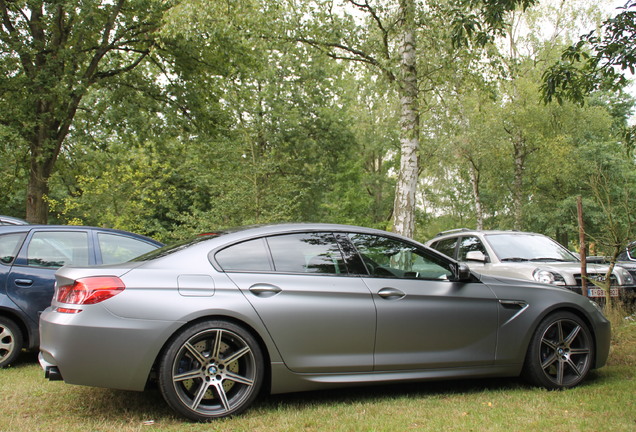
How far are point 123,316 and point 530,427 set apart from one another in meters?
2.95

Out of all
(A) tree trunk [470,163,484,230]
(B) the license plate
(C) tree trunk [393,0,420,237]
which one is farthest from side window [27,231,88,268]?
(A) tree trunk [470,163,484,230]

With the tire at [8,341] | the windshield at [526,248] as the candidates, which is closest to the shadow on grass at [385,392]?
the tire at [8,341]

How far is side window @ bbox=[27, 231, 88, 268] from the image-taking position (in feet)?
20.3

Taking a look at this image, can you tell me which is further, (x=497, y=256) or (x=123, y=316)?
(x=497, y=256)

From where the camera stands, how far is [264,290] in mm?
4277

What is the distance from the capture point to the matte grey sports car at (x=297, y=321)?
394cm

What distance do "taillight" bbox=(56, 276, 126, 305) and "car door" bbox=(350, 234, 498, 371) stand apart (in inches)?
77.0

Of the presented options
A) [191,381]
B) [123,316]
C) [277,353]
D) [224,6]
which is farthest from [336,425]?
[224,6]

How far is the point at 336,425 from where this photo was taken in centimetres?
395

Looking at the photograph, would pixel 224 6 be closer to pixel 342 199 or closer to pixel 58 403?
pixel 58 403

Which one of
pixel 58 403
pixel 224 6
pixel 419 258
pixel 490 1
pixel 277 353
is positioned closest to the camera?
pixel 277 353

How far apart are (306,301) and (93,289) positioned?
61.4 inches

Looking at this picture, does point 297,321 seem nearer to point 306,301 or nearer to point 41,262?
point 306,301

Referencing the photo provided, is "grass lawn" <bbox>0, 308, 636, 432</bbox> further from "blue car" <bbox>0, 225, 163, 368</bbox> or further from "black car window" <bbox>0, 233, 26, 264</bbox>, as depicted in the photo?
"black car window" <bbox>0, 233, 26, 264</bbox>
